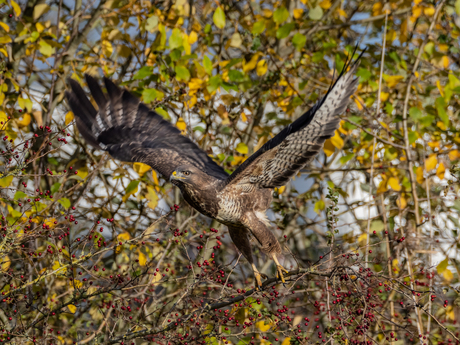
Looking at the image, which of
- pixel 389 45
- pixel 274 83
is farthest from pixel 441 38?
pixel 274 83

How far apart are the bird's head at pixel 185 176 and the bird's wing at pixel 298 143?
10.3 inches

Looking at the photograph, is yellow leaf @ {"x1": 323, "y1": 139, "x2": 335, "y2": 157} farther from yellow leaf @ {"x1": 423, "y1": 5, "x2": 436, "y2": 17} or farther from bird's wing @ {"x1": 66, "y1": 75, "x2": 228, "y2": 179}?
yellow leaf @ {"x1": 423, "y1": 5, "x2": 436, "y2": 17}

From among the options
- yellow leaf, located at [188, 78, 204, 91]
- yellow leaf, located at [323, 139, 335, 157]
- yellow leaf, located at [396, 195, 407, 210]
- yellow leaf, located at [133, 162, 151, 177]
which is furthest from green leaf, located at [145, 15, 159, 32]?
yellow leaf, located at [396, 195, 407, 210]

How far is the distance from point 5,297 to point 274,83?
12.1 feet

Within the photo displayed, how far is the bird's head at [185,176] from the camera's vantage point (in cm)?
378

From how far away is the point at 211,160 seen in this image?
4.84m

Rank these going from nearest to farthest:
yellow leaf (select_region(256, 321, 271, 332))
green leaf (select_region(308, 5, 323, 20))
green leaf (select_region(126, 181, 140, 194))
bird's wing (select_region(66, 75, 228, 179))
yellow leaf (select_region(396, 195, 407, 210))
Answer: yellow leaf (select_region(256, 321, 271, 332)) → green leaf (select_region(126, 181, 140, 194)) → bird's wing (select_region(66, 75, 228, 179)) → yellow leaf (select_region(396, 195, 407, 210)) → green leaf (select_region(308, 5, 323, 20))

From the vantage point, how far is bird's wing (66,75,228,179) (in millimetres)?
4484

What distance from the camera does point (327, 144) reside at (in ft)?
15.3

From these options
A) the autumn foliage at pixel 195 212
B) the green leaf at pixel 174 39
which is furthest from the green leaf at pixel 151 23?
the green leaf at pixel 174 39

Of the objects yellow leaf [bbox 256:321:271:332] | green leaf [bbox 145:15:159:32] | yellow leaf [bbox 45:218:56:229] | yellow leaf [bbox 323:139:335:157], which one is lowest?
yellow leaf [bbox 256:321:271:332]

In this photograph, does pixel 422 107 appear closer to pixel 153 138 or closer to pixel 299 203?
pixel 299 203

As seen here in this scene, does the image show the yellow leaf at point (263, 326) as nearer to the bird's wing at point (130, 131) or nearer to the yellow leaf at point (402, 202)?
the bird's wing at point (130, 131)

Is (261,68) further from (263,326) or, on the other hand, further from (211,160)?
(263,326)
